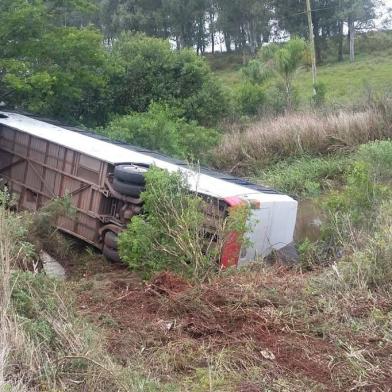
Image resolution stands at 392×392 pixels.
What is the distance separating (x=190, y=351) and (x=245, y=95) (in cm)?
1975

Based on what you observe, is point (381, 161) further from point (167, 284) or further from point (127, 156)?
point (167, 284)

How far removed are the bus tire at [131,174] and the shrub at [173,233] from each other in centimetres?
82

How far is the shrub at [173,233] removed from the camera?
7.81 metres

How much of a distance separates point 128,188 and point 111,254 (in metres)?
1.10

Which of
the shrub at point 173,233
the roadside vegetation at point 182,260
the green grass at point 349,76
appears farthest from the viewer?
the green grass at point 349,76

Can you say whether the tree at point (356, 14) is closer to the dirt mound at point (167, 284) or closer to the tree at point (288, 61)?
the tree at point (288, 61)

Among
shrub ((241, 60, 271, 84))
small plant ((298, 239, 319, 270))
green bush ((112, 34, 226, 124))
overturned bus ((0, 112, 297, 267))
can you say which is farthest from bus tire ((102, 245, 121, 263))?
shrub ((241, 60, 271, 84))

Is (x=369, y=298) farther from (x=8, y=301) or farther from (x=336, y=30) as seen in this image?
(x=336, y=30)

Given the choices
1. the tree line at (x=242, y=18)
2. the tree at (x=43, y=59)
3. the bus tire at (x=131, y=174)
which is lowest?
the bus tire at (x=131, y=174)

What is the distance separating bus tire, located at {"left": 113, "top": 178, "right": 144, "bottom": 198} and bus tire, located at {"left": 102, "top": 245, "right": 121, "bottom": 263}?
92cm

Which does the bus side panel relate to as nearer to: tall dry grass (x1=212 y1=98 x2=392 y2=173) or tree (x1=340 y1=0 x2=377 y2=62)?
tall dry grass (x1=212 y1=98 x2=392 y2=173)

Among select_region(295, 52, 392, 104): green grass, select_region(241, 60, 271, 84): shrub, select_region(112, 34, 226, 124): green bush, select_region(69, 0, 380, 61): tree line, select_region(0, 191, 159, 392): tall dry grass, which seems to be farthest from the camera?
select_region(69, 0, 380, 61): tree line

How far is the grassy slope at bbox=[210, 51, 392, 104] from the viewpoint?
1166 inches

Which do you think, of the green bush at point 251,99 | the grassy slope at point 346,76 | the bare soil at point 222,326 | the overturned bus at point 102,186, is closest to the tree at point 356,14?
the grassy slope at point 346,76
